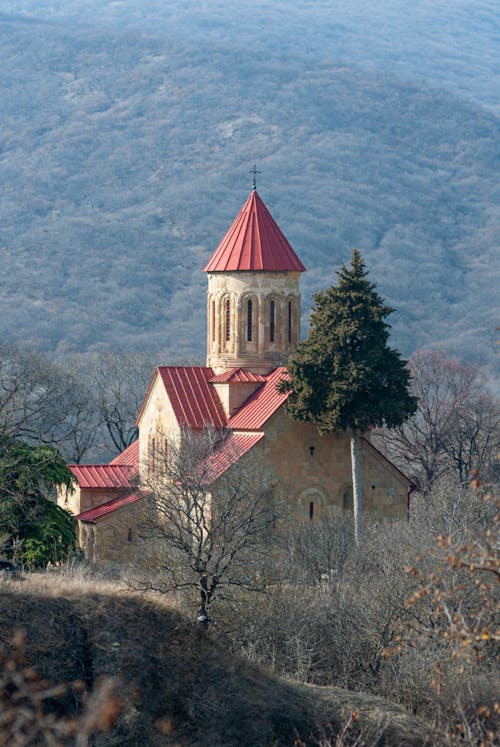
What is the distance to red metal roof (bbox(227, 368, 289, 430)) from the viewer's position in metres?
32.7

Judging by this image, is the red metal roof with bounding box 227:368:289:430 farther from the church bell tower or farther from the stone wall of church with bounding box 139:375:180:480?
the stone wall of church with bounding box 139:375:180:480

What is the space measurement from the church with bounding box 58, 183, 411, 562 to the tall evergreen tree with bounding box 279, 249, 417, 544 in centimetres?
113

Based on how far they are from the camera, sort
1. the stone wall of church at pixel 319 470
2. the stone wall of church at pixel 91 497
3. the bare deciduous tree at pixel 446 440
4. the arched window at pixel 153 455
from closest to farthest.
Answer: the arched window at pixel 153 455 → the stone wall of church at pixel 319 470 → the stone wall of church at pixel 91 497 → the bare deciduous tree at pixel 446 440

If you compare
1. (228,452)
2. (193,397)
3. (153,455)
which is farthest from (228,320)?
(228,452)

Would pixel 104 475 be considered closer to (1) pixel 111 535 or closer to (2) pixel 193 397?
A: (1) pixel 111 535

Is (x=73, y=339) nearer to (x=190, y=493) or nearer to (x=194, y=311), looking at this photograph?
(x=194, y=311)

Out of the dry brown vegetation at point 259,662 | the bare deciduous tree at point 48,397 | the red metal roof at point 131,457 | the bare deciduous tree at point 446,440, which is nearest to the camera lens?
the dry brown vegetation at point 259,662

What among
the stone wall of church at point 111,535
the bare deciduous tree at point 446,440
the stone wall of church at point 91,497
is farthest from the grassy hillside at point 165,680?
the bare deciduous tree at point 446,440

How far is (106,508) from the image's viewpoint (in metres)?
35.0

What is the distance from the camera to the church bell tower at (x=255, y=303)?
35.4 metres

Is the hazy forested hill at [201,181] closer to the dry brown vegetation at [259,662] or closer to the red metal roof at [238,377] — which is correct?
the red metal roof at [238,377]

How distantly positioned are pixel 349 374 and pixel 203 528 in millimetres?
6656

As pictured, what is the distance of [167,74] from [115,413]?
13548 centimetres

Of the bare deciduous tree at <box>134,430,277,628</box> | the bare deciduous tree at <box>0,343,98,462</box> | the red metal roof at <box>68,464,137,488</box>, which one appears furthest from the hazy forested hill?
the bare deciduous tree at <box>134,430,277,628</box>
